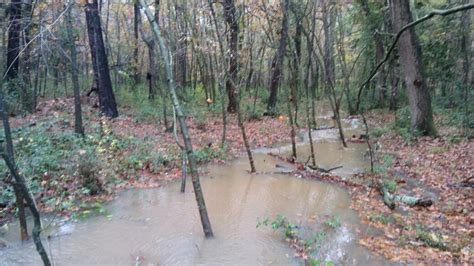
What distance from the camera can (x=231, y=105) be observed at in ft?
67.0

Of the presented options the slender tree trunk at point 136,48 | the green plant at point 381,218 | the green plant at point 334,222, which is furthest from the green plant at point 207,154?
the slender tree trunk at point 136,48

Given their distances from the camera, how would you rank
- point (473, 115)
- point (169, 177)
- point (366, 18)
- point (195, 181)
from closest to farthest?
point (195, 181) → point (169, 177) → point (473, 115) → point (366, 18)

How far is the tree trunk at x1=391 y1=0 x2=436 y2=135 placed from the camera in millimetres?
12453

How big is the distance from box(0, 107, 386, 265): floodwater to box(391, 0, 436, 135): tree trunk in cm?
538

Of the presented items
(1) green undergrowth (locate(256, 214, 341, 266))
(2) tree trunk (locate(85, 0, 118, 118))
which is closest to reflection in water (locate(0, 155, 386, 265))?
(1) green undergrowth (locate(256, 214, 341, 266))

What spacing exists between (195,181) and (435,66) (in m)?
16.4

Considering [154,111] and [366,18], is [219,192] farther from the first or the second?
[366,18]

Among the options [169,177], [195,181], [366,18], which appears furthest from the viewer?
[366,18]

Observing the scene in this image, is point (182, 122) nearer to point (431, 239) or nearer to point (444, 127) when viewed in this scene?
point (431, 239)

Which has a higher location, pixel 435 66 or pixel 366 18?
pixel 366 18

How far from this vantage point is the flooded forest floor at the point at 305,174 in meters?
5.96

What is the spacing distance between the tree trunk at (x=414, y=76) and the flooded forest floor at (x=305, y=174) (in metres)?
0.65

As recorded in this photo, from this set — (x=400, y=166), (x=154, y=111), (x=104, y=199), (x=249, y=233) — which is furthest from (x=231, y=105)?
(x=249, y=233)

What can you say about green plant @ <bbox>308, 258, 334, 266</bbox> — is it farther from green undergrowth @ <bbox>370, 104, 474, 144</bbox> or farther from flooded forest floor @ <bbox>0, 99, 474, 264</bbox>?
green undergrowth @ <bbox>370, 104, 474, 144</bbox>
